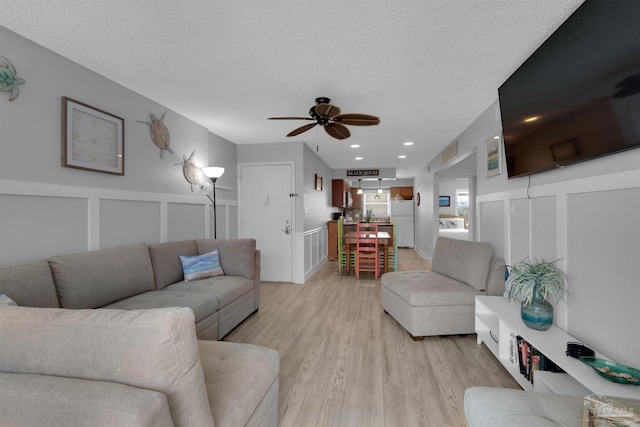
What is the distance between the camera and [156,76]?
2492mm

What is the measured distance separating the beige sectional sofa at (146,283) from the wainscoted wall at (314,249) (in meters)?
1.71

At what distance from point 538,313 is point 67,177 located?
11.8ft

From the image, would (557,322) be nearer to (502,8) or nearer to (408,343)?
(408,343)

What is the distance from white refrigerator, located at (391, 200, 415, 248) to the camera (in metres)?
9.16

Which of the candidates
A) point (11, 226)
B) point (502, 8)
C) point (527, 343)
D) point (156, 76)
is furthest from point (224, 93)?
point (527, 343)

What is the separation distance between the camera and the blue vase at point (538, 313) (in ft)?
6.04

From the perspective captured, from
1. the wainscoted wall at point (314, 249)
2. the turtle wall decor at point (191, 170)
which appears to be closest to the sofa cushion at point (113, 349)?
the turtle wall decor at point (191, 170)

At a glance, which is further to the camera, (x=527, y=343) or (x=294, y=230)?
(x=294, y=230)

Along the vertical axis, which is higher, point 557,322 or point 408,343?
point 557,322

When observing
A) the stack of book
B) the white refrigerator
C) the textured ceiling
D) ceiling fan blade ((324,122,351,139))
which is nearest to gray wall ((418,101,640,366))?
the stack of book

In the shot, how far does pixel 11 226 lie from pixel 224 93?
1943mm

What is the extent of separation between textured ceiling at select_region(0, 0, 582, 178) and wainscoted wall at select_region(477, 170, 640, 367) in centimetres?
106

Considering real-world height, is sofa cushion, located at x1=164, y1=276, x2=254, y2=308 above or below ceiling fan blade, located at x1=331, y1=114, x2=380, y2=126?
below

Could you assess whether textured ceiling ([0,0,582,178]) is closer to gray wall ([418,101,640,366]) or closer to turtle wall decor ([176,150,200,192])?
turtle wall decor ([176,150,200,192])
